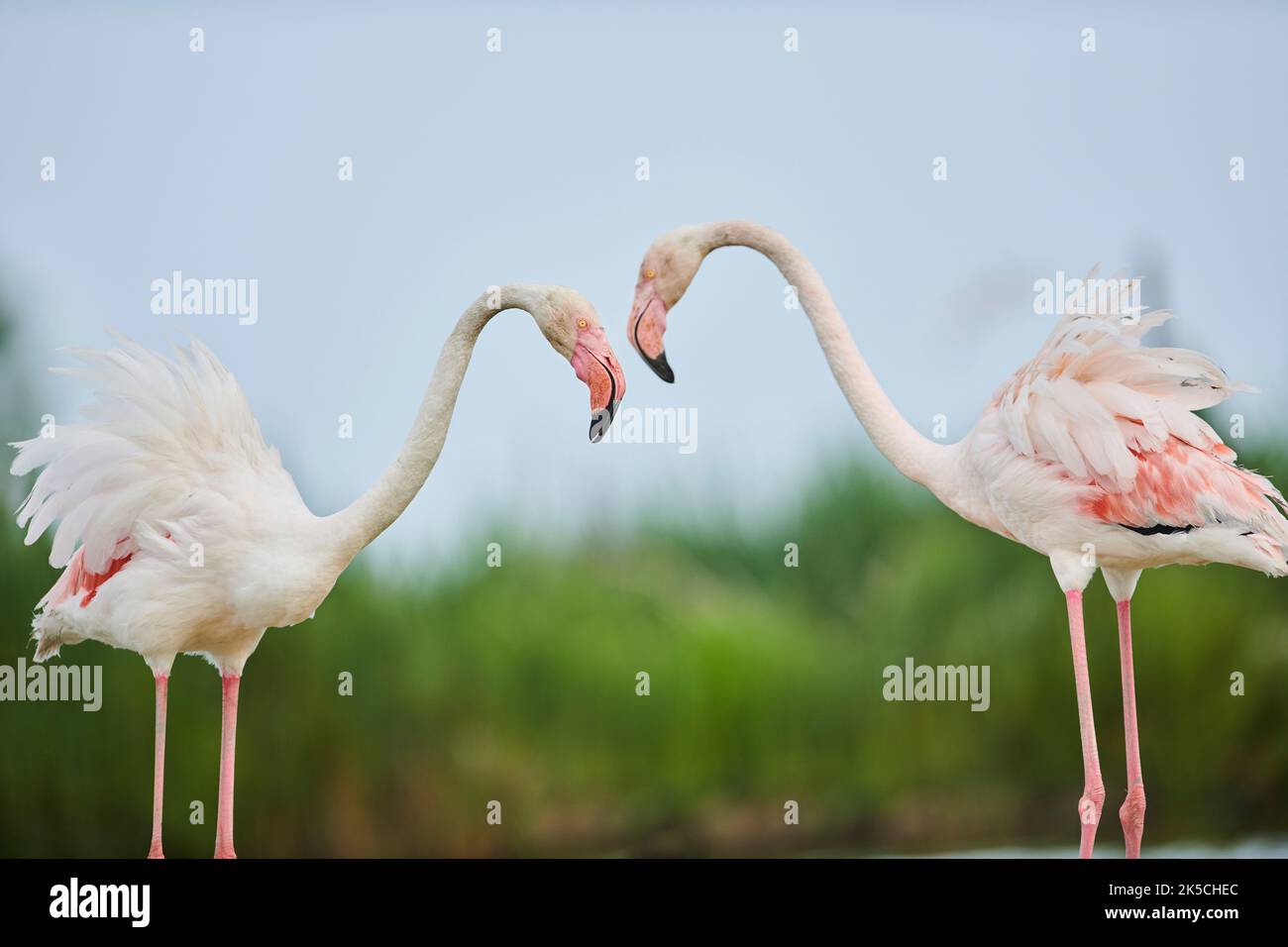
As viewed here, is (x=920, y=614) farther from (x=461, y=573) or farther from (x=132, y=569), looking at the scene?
(x=132, y=569)

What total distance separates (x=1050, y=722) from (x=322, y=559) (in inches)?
102

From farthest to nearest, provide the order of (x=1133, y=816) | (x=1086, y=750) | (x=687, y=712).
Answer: (x=687, y=712) → (x=1133, y=816) → (x=1086, y=750)

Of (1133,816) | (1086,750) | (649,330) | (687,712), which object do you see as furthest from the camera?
(687,712)

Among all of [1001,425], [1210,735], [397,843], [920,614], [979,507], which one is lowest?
[397,843]

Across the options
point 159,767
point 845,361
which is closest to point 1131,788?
point 845,361

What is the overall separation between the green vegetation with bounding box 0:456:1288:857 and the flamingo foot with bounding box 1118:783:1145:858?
0.94 meters

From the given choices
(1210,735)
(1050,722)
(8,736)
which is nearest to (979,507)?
(1050,722)

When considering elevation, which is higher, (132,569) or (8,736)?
(132,569)

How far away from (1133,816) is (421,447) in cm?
216

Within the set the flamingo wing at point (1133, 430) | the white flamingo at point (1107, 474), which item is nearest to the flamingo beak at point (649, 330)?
the white flamingo at point (1107, 474)

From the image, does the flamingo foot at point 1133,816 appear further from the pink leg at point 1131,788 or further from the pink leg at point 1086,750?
the pink leg at point 1086,750

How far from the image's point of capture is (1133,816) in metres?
3.40

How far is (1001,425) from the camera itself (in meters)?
3.28

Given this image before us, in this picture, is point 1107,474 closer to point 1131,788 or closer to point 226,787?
point 1131,788
